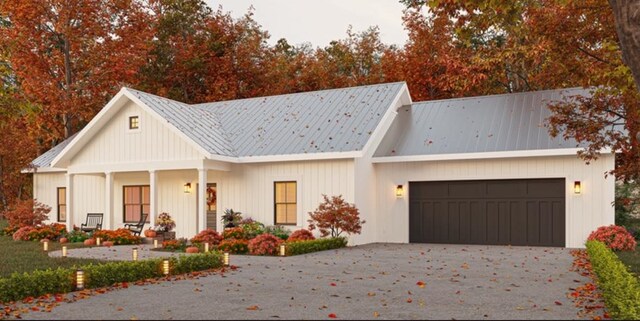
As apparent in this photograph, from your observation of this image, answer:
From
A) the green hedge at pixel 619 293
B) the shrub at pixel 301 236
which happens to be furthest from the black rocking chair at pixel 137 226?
the green hedge at pixel 619 293

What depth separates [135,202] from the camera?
973 inches

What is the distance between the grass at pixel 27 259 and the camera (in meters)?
14.1

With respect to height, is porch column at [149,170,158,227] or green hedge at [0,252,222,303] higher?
porch column at [149,170,158,227]

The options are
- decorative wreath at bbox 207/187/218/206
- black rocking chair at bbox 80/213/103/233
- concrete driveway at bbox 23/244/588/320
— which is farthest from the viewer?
black rocking chair at bbox 80/213/103/233

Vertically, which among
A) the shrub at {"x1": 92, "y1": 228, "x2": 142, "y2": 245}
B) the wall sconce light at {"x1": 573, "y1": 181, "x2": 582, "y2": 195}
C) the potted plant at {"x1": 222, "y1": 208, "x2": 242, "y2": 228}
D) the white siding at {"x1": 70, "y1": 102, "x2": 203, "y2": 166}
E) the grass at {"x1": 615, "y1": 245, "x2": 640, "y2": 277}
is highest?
the white siding at {"x1": 70, "y1": 102, "x2": 203, "y2": 166}

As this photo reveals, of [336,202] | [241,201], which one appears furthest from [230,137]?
[336,202]

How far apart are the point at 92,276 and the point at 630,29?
9131 mm

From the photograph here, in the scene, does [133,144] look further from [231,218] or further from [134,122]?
[231,218]

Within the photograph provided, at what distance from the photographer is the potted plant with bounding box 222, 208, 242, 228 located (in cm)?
2206

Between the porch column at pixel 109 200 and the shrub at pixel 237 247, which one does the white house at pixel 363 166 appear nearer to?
the porch column at pixel 109 200

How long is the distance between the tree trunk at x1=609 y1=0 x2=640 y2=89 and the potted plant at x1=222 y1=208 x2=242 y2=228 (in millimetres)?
15769

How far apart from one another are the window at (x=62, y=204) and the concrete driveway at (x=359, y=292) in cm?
1409

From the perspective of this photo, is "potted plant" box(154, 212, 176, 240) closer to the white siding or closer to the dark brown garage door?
the white siding

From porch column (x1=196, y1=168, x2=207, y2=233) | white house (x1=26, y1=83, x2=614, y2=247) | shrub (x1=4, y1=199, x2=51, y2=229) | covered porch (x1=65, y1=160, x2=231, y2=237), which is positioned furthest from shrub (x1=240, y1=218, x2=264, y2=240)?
shrub (x1=4, y1=199, x2=51, y2=229)
